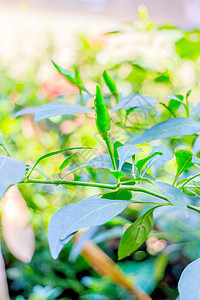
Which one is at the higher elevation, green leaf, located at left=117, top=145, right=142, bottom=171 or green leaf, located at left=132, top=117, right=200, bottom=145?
green leaf, located at left=117, top=145, right=142, bottom=171

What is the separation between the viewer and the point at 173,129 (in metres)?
0.34

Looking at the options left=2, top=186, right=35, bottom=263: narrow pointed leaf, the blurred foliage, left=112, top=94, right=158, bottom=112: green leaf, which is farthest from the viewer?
the blurred foliage

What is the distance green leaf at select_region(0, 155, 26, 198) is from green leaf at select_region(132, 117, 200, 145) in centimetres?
15

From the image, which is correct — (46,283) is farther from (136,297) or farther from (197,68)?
(197,68)

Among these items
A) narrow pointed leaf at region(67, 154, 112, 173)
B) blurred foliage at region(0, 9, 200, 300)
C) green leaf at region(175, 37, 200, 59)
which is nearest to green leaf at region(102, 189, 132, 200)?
narrow pointed leaf at region(67, 154, 112, 173)

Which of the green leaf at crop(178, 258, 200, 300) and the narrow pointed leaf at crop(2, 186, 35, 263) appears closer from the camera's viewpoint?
the green leaf at crop(178, 258, 200, 300)

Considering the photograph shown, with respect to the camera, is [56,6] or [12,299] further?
[56,6]

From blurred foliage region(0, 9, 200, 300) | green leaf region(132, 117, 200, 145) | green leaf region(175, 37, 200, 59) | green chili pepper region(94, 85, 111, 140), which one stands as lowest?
blurred foliage region(0, 9, 200, 300)

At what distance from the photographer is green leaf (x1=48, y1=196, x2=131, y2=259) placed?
265 millimetres

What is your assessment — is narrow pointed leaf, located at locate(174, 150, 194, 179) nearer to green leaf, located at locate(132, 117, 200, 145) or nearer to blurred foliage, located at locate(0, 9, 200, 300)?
green leaf, located at locate(132, 117, 200, 145)

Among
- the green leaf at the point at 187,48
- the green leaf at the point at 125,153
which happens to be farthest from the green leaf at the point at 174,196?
the green leaf at the point at 187,48

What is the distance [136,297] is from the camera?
1.59ft

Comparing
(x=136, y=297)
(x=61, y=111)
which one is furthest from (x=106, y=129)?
(x=136, y=297)

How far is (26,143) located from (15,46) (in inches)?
32.6
